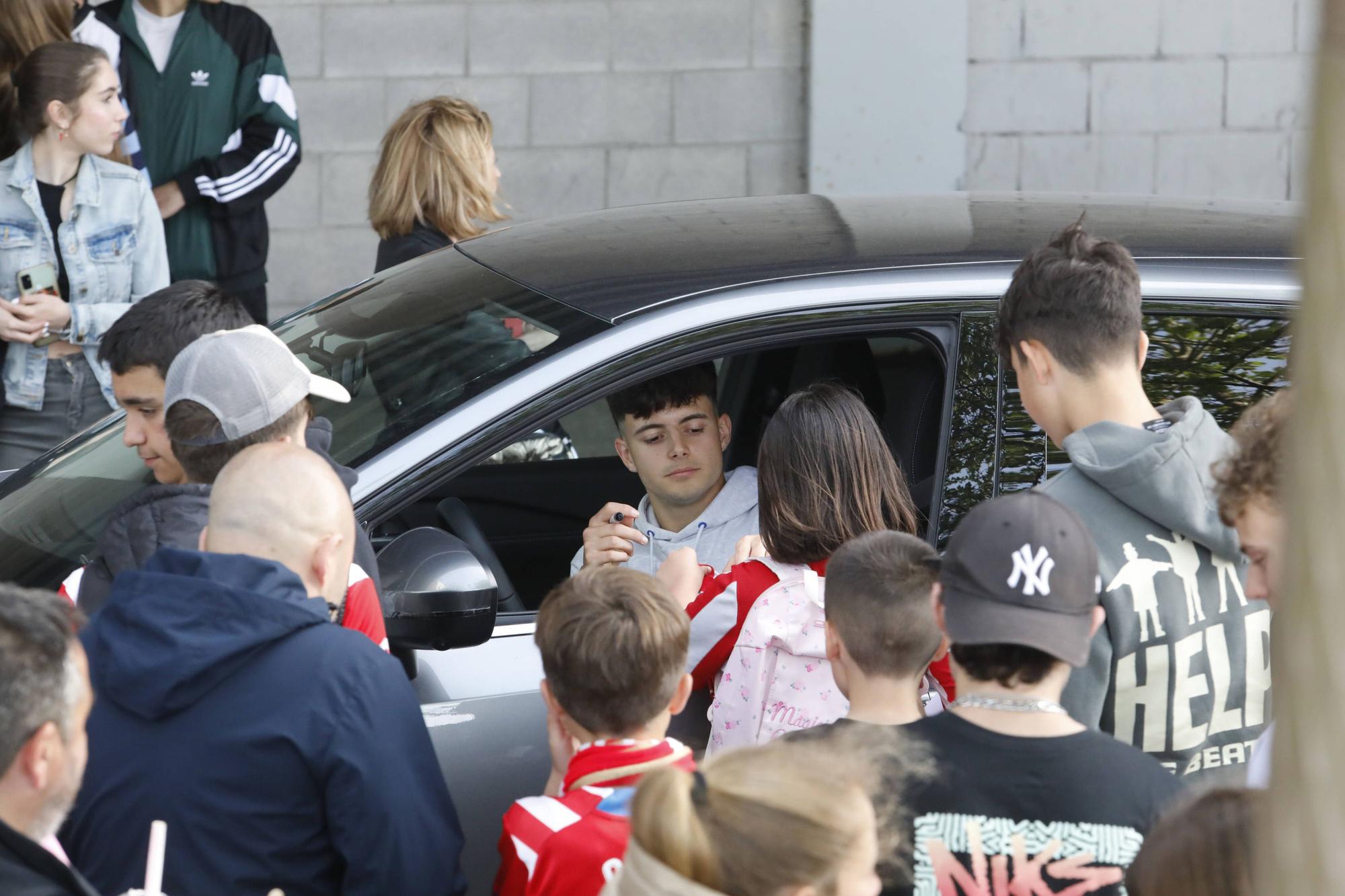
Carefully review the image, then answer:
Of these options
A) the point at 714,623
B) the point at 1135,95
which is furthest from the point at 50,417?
the point at 1135,95

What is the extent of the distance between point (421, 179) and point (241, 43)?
1443 mm

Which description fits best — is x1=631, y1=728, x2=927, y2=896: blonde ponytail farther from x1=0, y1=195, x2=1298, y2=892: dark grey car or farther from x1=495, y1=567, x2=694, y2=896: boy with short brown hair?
x1=0, y1=195, x2=1298, y2=892: dark grey car

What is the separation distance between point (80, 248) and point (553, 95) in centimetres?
351

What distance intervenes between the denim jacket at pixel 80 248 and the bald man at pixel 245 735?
2659mm

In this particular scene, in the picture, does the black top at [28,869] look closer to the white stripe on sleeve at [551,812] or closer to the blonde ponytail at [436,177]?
the white stripe on sleeve at [551,812]

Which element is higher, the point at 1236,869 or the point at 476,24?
the point at 476,24

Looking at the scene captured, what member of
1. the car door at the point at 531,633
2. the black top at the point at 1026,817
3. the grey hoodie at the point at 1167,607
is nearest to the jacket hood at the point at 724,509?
the car door at the point at 531,633

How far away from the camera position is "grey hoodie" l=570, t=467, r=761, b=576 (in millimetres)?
3213

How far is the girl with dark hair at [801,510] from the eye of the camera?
261 centimetres

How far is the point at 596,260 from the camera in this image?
321 centimetres

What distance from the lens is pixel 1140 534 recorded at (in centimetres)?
222

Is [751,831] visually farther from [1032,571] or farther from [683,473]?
[683,473]

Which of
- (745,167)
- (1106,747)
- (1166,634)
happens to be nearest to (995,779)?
(1106,747)

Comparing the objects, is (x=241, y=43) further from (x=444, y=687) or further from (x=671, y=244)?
(x=444, y=687)
